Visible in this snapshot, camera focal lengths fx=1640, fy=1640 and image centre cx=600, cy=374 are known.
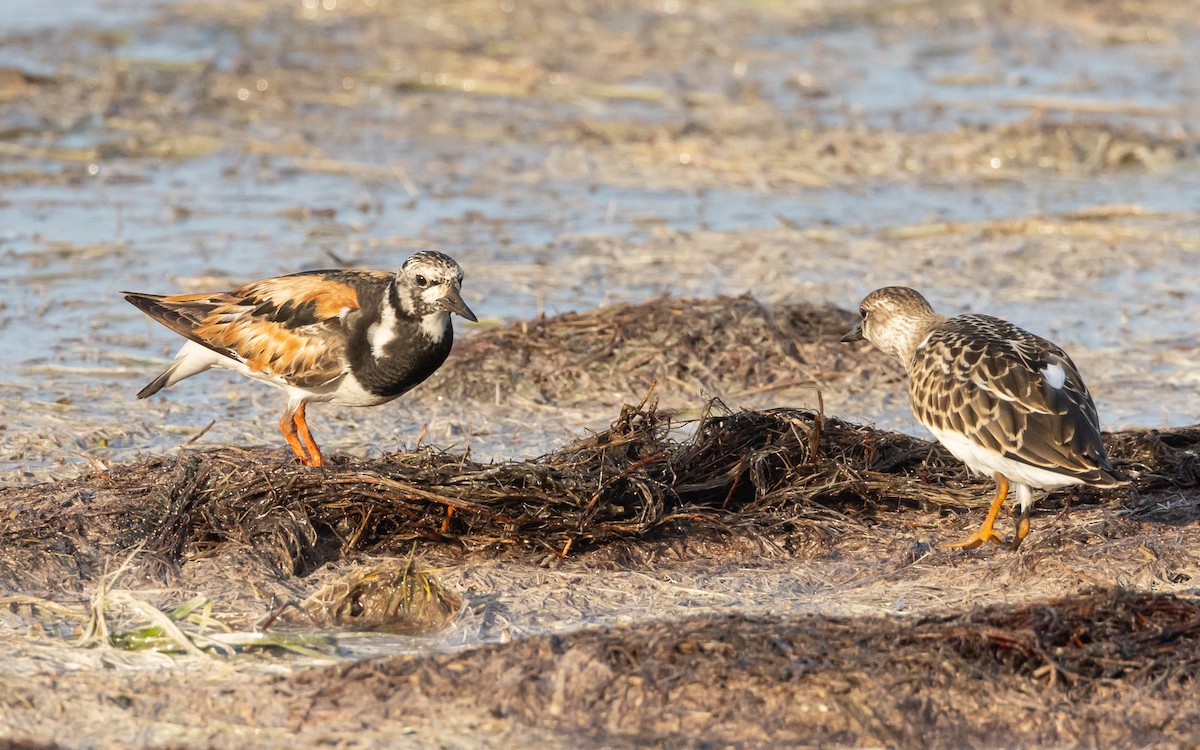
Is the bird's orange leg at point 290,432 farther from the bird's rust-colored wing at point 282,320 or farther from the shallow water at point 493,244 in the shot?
the shallow water at point 493,244

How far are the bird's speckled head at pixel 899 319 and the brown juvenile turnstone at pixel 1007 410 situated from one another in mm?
234

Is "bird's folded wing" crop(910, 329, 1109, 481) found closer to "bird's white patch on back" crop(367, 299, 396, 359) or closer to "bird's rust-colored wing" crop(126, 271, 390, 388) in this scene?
"bird's white patch on back" crop(367, 299, 396, 359)

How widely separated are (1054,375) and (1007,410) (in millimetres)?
242

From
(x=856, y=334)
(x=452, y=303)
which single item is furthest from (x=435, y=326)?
(x=856, y=334)

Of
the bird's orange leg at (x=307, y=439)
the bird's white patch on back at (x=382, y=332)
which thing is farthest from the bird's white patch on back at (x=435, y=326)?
the bird's orange leg at (x=307, y=439)

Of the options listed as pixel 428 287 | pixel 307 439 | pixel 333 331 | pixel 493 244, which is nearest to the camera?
pixel 428 287

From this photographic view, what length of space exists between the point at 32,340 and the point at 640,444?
3.45 metres

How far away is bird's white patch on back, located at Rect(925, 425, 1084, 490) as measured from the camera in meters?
Result: 5.09

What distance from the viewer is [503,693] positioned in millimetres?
4125

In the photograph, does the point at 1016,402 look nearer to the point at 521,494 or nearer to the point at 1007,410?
the point at 1007,410

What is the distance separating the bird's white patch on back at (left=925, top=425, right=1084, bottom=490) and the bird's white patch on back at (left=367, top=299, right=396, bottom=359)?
190 cm

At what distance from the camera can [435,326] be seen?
5793 mm

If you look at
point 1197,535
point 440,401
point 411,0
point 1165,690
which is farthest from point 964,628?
point 411,0

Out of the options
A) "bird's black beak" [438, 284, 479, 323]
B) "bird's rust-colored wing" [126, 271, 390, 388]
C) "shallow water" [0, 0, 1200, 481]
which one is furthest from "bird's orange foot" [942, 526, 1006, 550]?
"bird's rust-colored wing" [126, 271, 390, 388]
